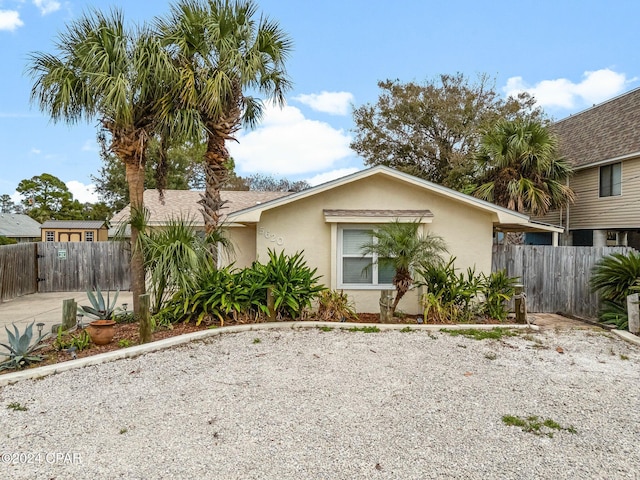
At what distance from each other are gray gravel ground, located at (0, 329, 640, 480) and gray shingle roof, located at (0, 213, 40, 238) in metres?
35.6

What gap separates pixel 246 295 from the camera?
25.2 feet

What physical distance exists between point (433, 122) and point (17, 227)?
119 feet

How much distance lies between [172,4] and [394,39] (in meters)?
8.67

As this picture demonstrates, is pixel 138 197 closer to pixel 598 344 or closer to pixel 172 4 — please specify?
pixel 172 4

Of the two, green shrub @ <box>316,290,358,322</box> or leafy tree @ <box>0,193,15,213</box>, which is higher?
leafy tree @ <box>0,193,15,213</box>

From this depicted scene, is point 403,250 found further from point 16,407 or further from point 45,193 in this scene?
point 45,193

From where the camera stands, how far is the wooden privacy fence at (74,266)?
14.6 metres

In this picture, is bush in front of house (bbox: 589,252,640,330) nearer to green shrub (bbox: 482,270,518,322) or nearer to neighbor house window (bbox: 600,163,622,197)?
green shrub (bbox: 482,270,518,322)

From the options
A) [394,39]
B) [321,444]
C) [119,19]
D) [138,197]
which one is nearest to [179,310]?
[138,197]

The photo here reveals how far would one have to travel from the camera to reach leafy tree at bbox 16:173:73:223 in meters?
44.8

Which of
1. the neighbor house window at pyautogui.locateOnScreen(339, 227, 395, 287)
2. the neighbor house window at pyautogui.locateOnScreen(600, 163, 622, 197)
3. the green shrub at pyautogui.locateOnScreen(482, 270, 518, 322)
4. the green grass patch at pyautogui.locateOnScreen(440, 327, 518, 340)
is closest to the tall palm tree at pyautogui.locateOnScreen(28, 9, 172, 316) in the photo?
the neighbor house window at pyautogui.locateOnScreen(339, 227, 395, 287)

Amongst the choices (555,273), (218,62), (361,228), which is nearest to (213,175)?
(218,62)

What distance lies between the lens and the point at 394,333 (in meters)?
7.35

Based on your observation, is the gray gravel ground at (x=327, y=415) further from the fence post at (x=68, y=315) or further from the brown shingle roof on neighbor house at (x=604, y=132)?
the brown shingle roof on neighbor house at (x=604, y=132)
